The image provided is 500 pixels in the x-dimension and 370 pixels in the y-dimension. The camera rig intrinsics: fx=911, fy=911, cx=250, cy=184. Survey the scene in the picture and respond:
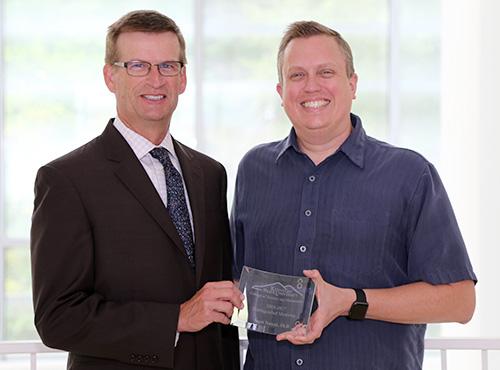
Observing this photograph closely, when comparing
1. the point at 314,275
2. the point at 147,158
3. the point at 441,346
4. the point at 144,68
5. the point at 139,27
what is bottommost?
the point at 441,346

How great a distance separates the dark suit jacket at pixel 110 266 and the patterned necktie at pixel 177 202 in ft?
0.08

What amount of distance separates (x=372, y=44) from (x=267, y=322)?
163 inches

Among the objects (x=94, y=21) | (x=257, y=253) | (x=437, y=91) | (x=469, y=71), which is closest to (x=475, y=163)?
(x=469, y=71)

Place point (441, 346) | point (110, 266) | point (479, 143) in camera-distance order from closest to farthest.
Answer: point (110, 266)
point (441, 346)
point (479, 143)

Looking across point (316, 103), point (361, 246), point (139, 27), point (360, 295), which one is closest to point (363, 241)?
point (361, 246)

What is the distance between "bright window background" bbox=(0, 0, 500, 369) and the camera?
6219mm

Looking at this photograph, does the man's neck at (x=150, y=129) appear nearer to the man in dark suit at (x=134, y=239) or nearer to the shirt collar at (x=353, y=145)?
the man in dark suit at (x=134, y=239)

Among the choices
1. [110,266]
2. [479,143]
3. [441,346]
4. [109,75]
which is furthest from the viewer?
[479,143]

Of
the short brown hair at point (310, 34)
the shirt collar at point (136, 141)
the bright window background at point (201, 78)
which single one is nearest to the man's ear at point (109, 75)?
the shirt collar at point (136, 141)

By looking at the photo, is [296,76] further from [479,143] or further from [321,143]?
[479,143]

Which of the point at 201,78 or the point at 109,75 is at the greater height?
the point at 201,78

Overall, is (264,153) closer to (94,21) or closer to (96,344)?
(96,344)

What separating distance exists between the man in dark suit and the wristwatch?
31 cm

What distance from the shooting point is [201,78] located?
625 cm
